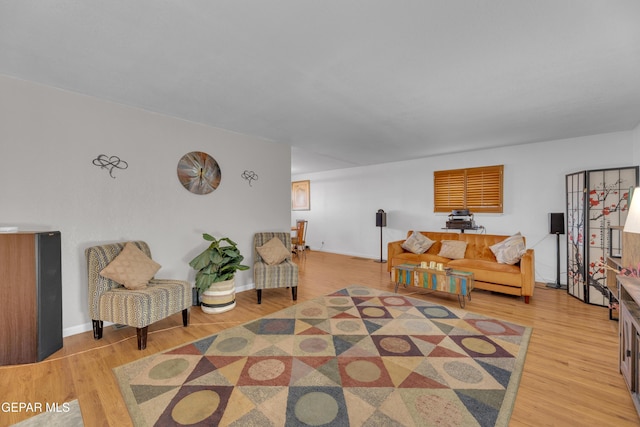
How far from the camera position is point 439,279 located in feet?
12.5

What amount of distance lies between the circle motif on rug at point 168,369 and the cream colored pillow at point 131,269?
0.92 metres

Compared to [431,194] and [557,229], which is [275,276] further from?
[557,229]

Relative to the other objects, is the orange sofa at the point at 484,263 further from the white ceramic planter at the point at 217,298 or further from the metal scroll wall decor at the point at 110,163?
the metal scroll wall decor at the point at 110,163

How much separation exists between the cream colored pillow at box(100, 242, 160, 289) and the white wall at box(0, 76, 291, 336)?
1.26ft

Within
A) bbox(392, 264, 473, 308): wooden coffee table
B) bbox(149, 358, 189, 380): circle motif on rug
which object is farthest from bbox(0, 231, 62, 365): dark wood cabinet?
bbox(392, 264, 473, 308): wooden coffee table

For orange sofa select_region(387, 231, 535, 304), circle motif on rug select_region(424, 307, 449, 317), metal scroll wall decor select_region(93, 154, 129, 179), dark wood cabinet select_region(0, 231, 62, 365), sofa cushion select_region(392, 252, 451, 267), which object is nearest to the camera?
dark wood cabinet select_region(0, 231, 62, 365)

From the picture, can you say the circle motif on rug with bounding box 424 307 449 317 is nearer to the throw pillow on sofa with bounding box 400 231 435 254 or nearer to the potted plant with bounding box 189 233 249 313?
the throw pillow on sofa with bounding box 400 231 435 254

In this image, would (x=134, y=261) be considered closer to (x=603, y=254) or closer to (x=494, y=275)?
(x=494, y=275)

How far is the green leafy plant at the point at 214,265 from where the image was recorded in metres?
3.35

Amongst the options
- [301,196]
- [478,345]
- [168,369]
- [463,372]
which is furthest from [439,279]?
[301,196]

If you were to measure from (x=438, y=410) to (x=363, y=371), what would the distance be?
0.59m

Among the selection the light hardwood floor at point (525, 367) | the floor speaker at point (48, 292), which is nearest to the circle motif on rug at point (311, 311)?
the light hardwood floor at point (525, 367)

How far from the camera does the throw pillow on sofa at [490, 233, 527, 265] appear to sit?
413 cm

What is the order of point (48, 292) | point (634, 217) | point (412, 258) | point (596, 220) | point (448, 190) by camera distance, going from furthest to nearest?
point (448, 190) → point (412, 258) → point (596, 220) → point (48, 292) → point (634, 217)
